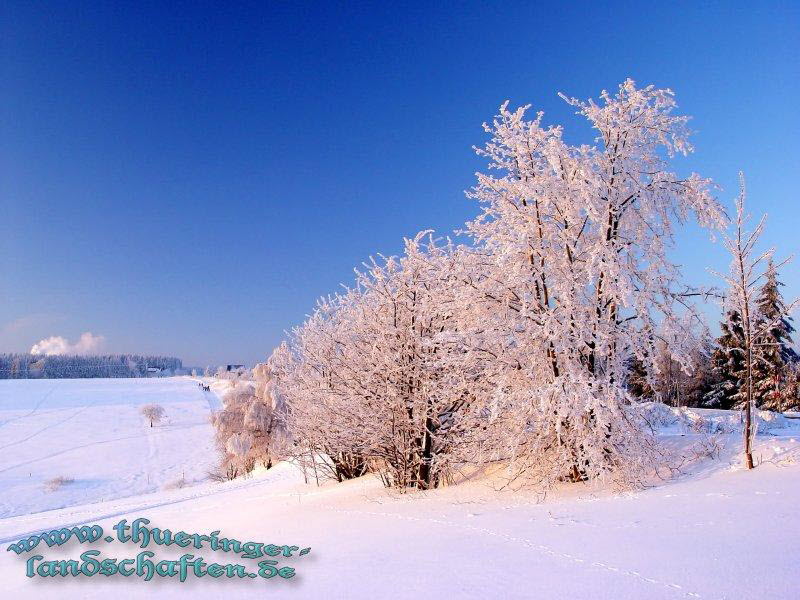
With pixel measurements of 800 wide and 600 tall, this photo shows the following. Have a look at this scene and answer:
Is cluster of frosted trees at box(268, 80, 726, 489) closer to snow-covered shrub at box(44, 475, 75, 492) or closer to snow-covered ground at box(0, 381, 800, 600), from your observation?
snow-covered ground at box(0, 381, 800, 600)

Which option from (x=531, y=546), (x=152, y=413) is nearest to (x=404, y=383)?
(x=531, y=546)

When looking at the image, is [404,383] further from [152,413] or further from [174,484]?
[152,413]

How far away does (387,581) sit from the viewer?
507 centimetres

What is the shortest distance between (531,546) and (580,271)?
5.35 metres

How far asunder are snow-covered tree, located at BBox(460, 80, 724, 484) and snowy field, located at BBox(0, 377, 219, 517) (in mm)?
33988

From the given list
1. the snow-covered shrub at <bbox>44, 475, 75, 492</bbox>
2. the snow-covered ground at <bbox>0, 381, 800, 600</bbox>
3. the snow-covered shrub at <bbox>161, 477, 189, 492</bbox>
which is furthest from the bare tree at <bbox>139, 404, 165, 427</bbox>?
the snow-covered ground at <bbox>0, 381, 800, 600</bbox>

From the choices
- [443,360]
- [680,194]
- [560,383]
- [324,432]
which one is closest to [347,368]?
[324,432]

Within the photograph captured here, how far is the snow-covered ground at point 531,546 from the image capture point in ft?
15.9

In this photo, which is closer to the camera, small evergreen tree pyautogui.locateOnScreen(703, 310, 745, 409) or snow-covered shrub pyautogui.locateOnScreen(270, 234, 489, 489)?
snow-covered shrub pyautogui.locateOnScreen(270, 234, 489, 489)

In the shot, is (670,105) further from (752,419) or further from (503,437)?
Result: (503,437)

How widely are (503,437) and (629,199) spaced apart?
495 centimetres

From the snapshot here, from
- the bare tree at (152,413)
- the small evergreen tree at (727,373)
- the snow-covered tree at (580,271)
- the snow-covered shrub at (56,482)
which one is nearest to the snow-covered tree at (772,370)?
the small evergreen tree at (727,373)

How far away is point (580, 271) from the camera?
32.8 ft

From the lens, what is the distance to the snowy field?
4028 centimetres
